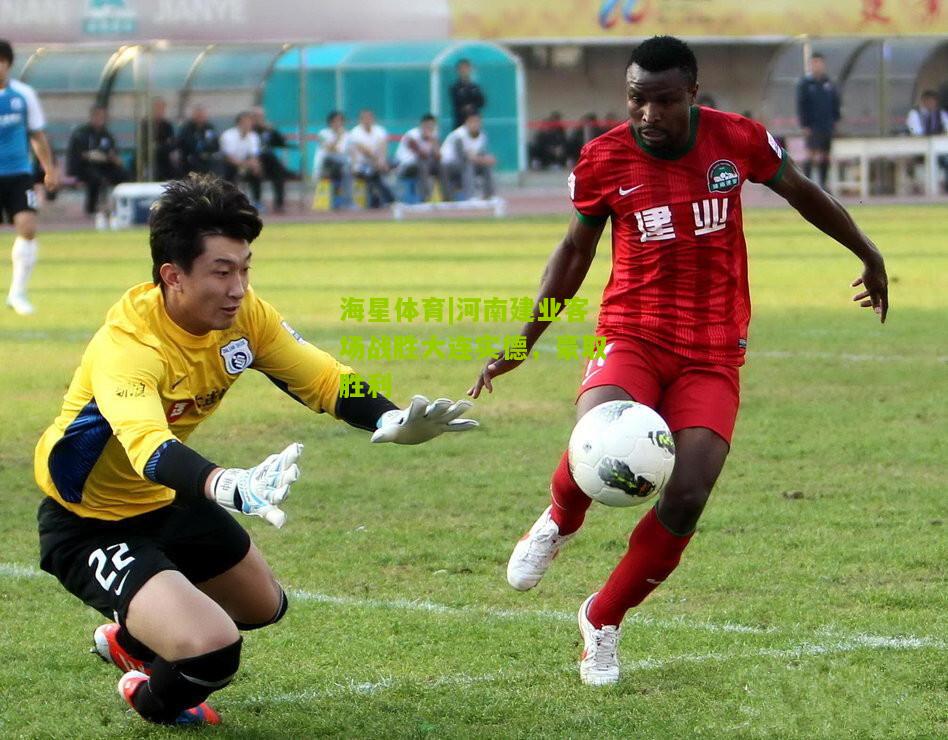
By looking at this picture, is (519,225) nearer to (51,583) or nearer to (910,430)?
(910,430)

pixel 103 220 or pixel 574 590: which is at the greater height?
pixel 574 590

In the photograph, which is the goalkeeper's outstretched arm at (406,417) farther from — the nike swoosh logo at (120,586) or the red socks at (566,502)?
the nike swoosh logo at (120,586)

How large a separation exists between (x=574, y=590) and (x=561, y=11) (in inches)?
1210

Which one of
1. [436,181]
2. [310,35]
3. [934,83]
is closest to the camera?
[436,181]

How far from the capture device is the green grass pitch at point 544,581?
4.70m

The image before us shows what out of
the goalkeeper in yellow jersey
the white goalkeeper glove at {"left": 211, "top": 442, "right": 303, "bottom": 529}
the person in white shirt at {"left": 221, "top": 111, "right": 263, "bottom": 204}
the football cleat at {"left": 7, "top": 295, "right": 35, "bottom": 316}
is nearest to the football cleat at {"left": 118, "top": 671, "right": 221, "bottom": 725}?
the goalkeeper in yellow jersey

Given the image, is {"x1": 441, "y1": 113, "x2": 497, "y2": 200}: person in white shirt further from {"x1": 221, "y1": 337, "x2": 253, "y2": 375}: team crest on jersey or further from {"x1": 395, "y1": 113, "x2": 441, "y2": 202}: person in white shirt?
{"x1": 221, "y1": 337, "x2": 253, "y2": 375}: team crest on jersey

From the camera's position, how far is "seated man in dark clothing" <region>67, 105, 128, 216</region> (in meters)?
28.2

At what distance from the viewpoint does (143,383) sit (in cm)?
434

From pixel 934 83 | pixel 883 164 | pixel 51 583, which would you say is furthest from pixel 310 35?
pixel 51 583

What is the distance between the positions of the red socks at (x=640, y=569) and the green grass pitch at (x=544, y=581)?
207 millimetres

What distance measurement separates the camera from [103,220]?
26.6 metres

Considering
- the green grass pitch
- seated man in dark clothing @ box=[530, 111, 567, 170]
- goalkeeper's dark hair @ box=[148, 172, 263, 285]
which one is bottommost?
seated man in dark clothing @ box=[530, 111, 567, 170]

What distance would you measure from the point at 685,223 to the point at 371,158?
24.7 meters
